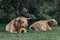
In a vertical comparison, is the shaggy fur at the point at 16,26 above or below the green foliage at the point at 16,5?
below

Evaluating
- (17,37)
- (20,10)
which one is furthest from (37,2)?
(17,37)

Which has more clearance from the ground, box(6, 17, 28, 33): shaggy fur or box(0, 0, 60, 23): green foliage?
box(0, 0, 60, 23): green foliage

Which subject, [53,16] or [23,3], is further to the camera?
[53,16]

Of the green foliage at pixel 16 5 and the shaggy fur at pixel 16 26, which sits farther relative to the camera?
the green foliage at pixel 16 5

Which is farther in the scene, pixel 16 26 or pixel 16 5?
pixel 16 5

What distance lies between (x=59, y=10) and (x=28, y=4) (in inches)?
79.6

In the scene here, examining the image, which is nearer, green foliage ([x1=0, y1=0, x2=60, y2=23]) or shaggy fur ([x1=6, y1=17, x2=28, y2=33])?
shaggy fur ([x1=6, y1=17, x2=28, y2=33])

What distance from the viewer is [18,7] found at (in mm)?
11047

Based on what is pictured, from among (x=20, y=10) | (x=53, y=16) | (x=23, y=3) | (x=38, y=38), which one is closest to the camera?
(x=38, y=38)

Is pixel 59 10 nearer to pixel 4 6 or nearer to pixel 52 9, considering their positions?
pixel 52 9

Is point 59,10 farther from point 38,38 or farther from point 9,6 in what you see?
point 38,38

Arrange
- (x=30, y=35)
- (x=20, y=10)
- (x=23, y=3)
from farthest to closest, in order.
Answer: (x=20, y=10), (x=23, y=3), (x=30, y=35)

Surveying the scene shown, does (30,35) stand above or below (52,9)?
below

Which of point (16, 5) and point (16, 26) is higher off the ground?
point (16, 5)
